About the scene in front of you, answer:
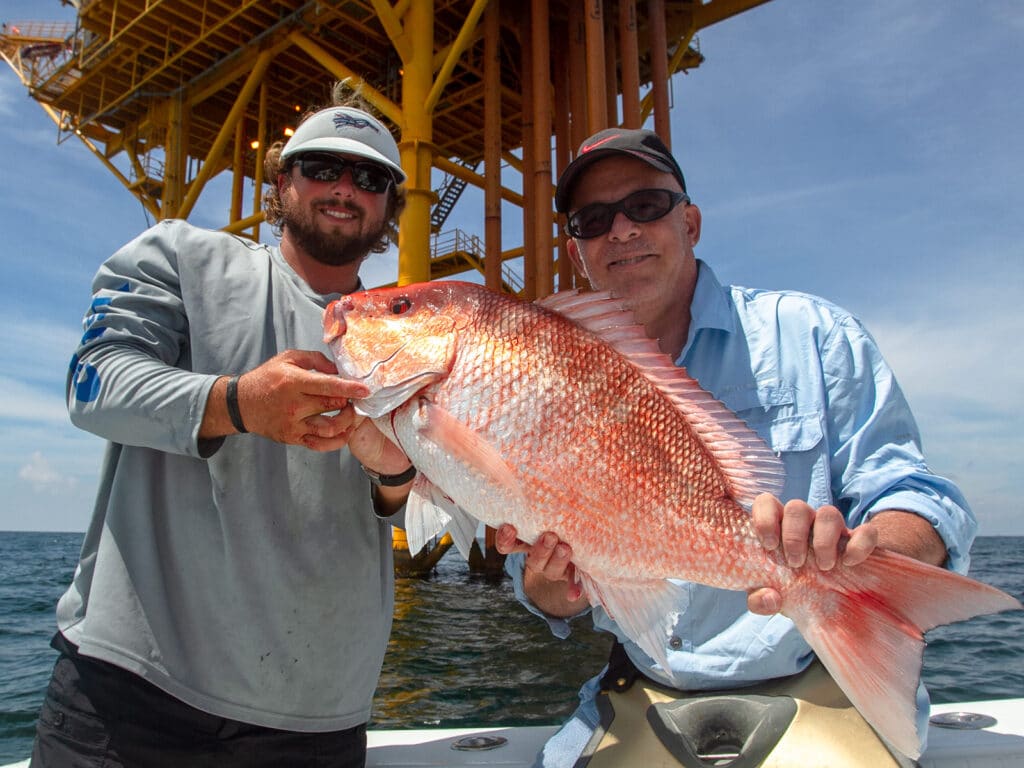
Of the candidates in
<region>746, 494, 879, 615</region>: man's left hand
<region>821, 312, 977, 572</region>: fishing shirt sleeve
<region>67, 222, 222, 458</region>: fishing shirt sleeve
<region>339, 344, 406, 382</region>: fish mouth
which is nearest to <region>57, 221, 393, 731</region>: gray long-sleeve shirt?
<region>67, 222, 222, 458</region>: fishing shirt sleeve

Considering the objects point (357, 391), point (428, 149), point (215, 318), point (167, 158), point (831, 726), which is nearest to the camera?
point (357, 391)

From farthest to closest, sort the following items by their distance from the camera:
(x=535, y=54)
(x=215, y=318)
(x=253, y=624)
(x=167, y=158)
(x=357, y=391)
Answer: (x=167, y=158) < (x=535, y=54) < (x=215, y=318) < (x=253, y=624) < (x=357, y=391)

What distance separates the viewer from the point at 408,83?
32.4 feet

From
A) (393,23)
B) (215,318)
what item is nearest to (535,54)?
(393,23)

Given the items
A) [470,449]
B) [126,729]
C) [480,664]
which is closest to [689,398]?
[470,449]

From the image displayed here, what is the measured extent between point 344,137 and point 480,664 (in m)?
6.03

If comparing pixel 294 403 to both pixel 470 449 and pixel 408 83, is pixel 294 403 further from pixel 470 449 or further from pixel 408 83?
pixel 408 83

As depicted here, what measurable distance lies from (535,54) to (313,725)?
34.2 ft

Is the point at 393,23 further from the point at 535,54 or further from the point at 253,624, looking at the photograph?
the point at 253,624

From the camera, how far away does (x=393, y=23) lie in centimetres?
1005

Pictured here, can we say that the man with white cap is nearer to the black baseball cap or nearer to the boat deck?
the boat deck

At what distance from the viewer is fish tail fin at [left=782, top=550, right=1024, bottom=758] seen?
1.37m

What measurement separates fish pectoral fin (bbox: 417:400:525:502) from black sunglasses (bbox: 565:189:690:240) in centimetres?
107

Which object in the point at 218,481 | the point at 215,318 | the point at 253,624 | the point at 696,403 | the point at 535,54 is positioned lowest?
the point at 253,624
